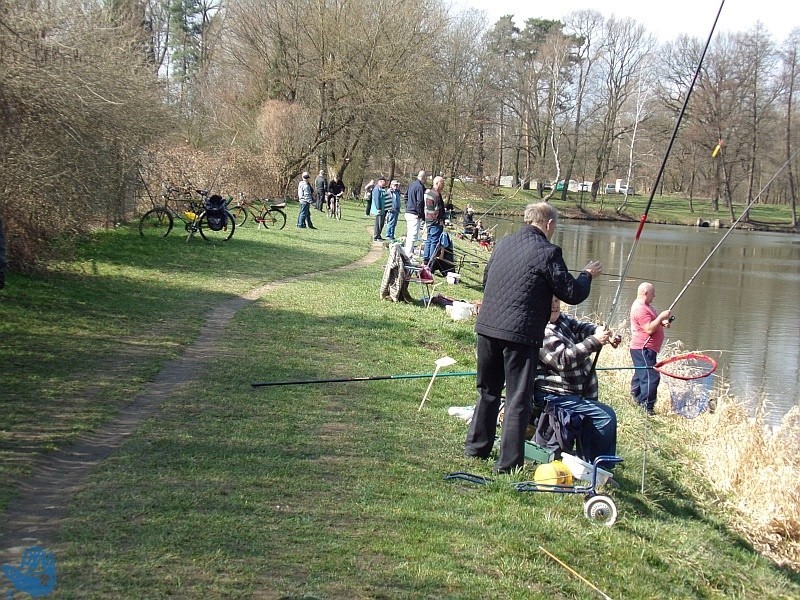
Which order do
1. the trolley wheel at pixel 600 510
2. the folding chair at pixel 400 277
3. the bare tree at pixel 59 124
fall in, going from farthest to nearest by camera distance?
the folding chair at pixel 400 277 < the bare tree at pixel 59 124 < the trolley wheel at pixel 600 510

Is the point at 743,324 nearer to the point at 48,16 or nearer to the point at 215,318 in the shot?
the point at 215,318

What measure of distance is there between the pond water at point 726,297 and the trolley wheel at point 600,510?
12.9ft

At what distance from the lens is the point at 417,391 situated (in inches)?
317

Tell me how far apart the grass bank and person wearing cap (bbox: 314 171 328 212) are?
21.9 meters

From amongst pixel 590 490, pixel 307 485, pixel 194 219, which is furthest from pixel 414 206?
pixel 307 485

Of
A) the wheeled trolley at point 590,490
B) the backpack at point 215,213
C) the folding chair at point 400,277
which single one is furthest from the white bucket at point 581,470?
the backpack at point 215,213

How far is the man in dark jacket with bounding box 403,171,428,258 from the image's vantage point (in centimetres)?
1595

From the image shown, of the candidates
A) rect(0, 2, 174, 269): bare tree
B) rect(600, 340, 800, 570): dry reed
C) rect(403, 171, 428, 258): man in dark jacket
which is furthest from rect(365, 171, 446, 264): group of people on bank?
rect(600, 340, 800, 570): dry reed

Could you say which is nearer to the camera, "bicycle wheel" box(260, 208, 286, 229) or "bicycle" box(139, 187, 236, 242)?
"bicycle" box(139, 187, 236, 242)

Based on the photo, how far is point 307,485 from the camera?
521cm

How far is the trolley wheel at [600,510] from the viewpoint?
5.47 m

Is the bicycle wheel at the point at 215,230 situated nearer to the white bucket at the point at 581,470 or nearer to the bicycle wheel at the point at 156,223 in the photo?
the bicycle wheel at the point at 156,223

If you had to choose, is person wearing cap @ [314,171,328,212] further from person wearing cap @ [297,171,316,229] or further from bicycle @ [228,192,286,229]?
bicycle @ [228,192,286,229]

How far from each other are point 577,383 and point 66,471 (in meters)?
3.43
